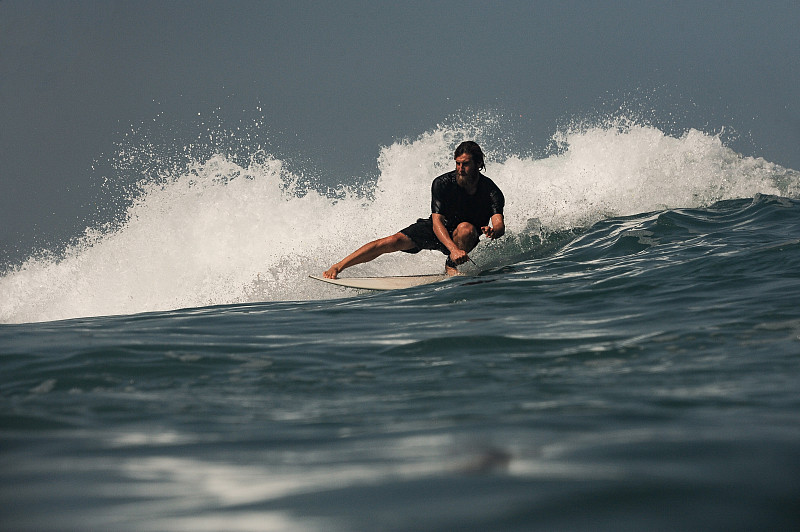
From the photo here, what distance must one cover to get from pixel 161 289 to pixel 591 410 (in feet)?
28.9

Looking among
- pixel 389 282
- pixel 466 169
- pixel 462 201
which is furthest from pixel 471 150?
pixel 389 282

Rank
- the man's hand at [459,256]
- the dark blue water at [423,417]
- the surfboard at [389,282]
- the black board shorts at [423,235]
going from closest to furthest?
the dark blue water at [423,417]
the man's hand at [459,256]
the surfboard at [389,282]
the black board shorts at [423,235]

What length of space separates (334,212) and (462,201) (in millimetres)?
4466

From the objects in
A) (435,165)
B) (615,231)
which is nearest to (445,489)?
(615,231)

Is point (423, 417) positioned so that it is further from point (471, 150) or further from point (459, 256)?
point (471, 150)

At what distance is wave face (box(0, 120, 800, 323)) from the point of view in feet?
33.8

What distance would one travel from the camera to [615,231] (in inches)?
372

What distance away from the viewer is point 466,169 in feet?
24.9

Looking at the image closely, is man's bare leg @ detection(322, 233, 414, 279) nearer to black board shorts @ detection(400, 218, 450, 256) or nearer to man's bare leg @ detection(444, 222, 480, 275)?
black board shorts @ detection(400, 218, 450, 256)

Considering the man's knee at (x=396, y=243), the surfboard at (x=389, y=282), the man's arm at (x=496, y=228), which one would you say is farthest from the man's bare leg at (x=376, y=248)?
the man's arm at (x=496, y=228)

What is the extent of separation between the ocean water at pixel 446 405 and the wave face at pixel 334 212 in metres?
2.54

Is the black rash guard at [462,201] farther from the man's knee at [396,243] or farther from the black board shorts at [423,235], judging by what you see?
the man's knee at [396,243]

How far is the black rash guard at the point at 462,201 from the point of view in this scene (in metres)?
7.88

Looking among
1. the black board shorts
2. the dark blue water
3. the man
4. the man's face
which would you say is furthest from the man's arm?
the dark blue water
